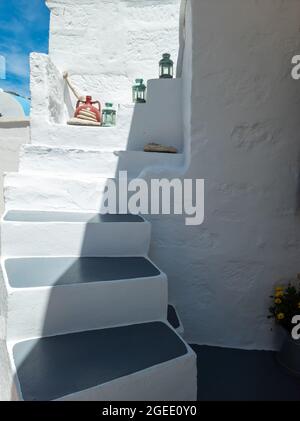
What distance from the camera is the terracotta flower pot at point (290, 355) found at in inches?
81.6

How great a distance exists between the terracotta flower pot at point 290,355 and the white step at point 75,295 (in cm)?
119

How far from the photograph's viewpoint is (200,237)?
7.39 feet

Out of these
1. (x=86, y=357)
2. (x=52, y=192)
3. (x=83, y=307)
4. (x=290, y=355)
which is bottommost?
(x=290, y=355)

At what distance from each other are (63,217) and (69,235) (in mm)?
262

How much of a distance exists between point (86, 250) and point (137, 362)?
2.56ft

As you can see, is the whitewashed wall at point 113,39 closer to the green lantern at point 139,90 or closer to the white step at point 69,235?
the green lantern at point 139,90

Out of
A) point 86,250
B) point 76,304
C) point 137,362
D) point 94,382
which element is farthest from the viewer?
point 86,250

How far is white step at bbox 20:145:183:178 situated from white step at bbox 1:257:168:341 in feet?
3.58

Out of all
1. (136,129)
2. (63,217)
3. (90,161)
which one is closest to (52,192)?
(63,217)

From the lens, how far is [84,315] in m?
1.33

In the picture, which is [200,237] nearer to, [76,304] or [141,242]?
[141,242]

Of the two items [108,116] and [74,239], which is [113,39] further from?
[74,239]

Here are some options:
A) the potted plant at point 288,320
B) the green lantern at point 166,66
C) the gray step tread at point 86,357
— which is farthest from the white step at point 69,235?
the green lantern at point 166,66

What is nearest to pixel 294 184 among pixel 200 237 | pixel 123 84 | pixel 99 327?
pixel 200 237
